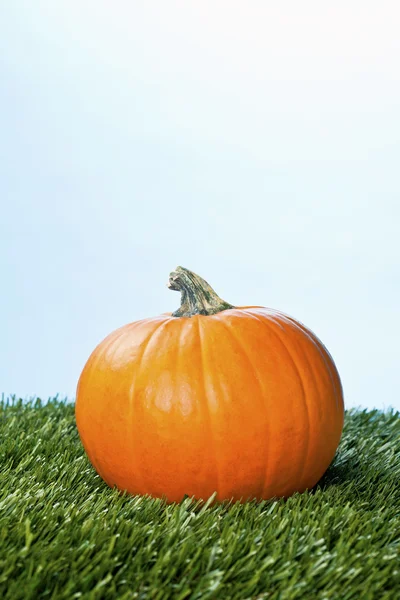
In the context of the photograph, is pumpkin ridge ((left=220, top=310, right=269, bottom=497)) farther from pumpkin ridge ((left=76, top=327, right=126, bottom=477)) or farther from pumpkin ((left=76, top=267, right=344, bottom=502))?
pumpkin ridge ((left=76, top=327, right=126, bottom=477))

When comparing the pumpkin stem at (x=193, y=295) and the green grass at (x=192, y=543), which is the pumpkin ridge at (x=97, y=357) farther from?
the pumpkin stem at (x=193, y=295)

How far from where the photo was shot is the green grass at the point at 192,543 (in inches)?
57.7

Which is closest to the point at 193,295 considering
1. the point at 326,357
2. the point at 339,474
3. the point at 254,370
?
the point at 254,370

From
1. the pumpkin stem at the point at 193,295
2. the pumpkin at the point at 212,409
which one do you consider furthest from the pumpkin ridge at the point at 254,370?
the pumpkin stem at the point at 193,295

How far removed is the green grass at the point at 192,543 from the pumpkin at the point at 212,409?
0.08m

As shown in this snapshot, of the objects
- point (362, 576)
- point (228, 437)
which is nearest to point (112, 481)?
point (228, 437)

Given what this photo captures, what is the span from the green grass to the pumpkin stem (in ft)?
1.95

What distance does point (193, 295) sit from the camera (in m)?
2.22

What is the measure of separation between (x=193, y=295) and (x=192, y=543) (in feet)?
2.72

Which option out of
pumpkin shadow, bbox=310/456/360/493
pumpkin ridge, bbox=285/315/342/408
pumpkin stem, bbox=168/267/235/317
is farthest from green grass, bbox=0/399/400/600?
pumpkin stem, bbox=168/267/235/317

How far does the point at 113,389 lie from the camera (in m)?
2.07

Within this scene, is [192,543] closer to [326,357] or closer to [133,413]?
[133,413]

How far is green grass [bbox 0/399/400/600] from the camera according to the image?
147 centimetres

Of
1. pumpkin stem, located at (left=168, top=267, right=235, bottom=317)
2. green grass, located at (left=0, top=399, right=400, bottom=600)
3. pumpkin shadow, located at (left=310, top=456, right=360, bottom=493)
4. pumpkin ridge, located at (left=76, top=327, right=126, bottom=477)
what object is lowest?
pumpkin shadow, located at (left=310, top=456, right=360, bottom=493)
